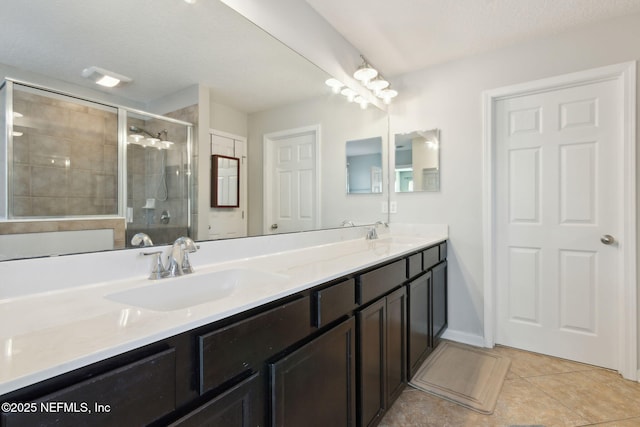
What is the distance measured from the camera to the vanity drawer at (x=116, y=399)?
0.48 metres

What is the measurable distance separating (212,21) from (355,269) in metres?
1.26

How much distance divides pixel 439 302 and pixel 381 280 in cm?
116

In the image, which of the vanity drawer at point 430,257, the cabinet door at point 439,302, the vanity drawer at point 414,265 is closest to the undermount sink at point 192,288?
the vanity drawer at point 414,265

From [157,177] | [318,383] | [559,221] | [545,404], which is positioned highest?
[157,177]

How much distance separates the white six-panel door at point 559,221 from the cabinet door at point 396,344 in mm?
1256

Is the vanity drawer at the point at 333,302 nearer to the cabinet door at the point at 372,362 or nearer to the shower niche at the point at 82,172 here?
the cabinet door at the point at 372,362

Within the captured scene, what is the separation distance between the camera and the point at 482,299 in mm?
2498

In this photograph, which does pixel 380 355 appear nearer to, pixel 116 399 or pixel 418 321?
pixel 418 321

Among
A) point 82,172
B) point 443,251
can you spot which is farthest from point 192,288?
point 443,251

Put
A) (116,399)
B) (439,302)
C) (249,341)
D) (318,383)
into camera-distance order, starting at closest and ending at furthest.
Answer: (116,399), (249,341), (318,383), (439,302)

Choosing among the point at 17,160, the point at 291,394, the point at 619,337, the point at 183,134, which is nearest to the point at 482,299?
the point at 619,337

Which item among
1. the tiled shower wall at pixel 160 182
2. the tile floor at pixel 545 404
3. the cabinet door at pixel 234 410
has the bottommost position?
the tile floor at pixel 545 404

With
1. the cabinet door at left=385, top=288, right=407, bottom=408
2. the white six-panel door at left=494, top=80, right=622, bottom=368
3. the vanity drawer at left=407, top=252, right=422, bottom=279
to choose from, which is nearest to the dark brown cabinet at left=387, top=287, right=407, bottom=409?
the cabinet door at left=385, top=288, right=407, bottom=408

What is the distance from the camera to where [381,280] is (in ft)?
4.99
